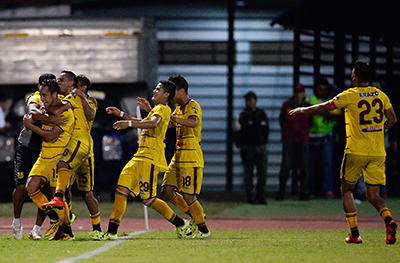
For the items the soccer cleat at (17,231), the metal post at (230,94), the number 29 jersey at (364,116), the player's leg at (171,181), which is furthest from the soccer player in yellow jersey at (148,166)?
the metal post at (230,94)

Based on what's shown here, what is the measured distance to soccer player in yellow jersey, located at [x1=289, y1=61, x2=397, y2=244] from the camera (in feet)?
27.3

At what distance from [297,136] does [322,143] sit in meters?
0.72

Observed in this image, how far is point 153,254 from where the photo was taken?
7.08m

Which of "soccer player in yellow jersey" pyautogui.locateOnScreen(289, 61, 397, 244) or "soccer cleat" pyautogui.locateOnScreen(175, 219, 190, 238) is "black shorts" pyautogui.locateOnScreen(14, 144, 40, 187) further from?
"soccer player in yellow jersey" pyautogui.locateOnScreen(289, 61, 397, 244)

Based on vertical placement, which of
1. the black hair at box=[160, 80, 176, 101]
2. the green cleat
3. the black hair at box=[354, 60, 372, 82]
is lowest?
the green cleat

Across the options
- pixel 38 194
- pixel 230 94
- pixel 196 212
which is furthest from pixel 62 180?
pixel 230 94

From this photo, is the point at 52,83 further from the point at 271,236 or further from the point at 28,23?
the point at 28,23

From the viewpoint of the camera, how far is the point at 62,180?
8469 millimetres

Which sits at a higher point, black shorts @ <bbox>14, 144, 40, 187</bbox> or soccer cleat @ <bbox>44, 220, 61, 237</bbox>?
black shorts @ <bbox>14, 144, 40, 187</bbox>

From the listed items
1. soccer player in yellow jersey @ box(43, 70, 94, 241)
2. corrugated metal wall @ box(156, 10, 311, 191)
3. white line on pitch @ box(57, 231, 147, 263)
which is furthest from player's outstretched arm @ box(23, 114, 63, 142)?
corrugated metal wall @ box(156, 10, 311, 191)

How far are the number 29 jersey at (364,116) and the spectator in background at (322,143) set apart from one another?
619 centimetres

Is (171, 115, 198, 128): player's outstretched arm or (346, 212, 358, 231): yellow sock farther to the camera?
(171, 115, 198, 128): player's outstretched arm

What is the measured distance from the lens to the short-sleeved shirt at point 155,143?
28.3 feet

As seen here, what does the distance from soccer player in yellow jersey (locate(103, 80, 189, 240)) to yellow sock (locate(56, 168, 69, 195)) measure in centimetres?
60
